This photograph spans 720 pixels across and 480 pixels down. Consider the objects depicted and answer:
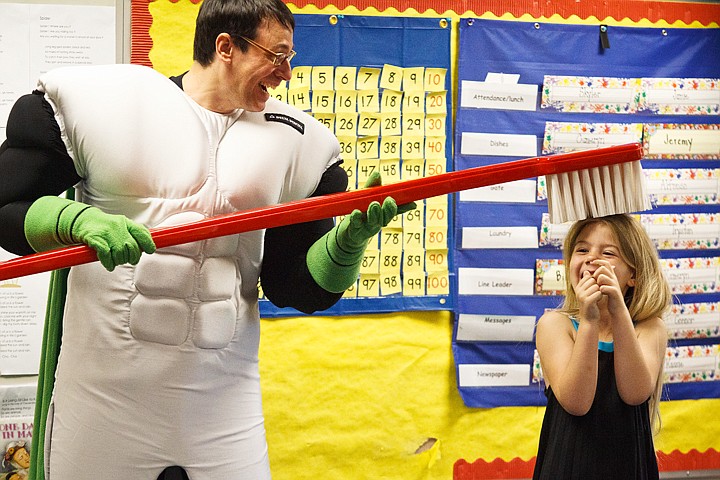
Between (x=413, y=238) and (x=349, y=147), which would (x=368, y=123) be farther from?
(x=413, y=238)

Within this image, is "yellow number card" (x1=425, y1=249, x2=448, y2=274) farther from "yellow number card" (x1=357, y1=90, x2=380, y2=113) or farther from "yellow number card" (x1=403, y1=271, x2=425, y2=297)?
"yellow number card" (x1=357, y1=90, x2=380, y2=113)

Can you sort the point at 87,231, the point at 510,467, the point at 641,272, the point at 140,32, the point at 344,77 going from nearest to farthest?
the point at 87,231, the point at 641,272, the point at 140,32, the point at 344,77, the point at 510,467

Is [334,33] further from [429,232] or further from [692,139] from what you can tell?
[692,139]

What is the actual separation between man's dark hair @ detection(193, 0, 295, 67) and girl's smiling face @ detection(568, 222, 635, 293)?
718 mm

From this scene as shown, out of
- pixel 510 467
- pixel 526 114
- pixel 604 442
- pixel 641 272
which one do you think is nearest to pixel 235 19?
pixel 641 272

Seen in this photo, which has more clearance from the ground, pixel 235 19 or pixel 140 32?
pixel 140 32

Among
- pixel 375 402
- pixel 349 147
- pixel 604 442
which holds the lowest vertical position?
pixel 375 402

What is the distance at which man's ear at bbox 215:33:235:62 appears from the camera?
141 centimetres

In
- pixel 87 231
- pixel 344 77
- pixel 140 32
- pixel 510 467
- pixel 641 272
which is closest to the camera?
pixel 87 231

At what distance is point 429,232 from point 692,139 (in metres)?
0.93

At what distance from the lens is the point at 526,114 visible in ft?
8.27

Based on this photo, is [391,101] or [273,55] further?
[391,101]

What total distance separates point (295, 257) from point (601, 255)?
607 millimetres

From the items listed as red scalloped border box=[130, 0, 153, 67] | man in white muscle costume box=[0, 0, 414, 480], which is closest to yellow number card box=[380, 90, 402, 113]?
red scalloped border box=[130, 0, 153, 67]
